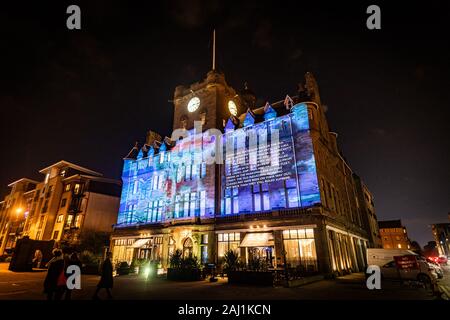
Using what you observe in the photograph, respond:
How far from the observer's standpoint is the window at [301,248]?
21.8 meters

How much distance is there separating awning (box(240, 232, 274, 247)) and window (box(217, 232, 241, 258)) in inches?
59.7

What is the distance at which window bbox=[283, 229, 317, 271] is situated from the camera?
856 inches

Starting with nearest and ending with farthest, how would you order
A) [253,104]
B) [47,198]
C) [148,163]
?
[148,163] < [253,104] < [47,198]

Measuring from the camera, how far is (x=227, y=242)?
1045 inches

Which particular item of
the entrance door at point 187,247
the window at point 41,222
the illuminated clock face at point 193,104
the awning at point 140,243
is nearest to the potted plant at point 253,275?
the entrance door at point 187,247

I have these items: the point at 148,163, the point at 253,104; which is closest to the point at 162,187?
the point at 148,163

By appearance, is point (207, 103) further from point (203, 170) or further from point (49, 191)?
point (49, 191)

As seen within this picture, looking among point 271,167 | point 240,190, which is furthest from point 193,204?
point 271,167

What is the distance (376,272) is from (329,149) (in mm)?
17218

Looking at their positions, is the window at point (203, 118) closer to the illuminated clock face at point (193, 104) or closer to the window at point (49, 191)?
the illuminated clock face at point (193, 104)

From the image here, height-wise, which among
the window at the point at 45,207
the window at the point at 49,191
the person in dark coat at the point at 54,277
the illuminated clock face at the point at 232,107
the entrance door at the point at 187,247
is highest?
the illuminated clock face at the point at 232,107

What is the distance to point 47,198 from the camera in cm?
5297

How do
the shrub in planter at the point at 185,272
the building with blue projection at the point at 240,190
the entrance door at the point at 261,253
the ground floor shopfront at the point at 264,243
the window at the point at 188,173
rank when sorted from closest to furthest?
the shrub in planter at the point at 185,272
the ground floor shopfront at the point at 264,243
the building with blue projection at the point at 240,190
the entrance door at the point at 261,253
the window at the point at 188,173
